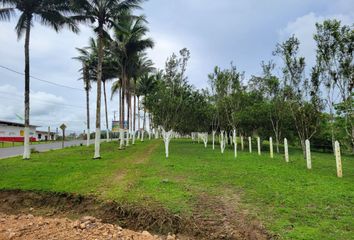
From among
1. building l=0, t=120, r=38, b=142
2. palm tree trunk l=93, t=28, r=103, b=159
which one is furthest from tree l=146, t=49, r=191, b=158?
building l=0, t=120, r=38, b=142

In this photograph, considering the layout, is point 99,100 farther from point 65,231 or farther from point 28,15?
point 65,231

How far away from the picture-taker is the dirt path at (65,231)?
504 cm

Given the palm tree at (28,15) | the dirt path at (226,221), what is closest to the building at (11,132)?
the palm tree at (28,15)

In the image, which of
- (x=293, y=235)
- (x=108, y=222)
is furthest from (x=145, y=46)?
(x=293, y=235)

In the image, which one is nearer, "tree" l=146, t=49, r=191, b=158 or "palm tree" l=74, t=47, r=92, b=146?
"tree" l=146, t=49, r=191, b=158

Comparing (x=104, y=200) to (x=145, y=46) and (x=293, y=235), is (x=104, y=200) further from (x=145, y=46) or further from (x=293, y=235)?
(x=145, y=46)

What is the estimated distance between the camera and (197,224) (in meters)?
5.47

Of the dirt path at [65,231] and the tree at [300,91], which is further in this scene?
the tree at [300,91]

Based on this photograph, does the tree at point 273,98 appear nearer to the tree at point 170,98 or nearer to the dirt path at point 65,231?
the tree at point 170,98

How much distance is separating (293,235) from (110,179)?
21.2ft

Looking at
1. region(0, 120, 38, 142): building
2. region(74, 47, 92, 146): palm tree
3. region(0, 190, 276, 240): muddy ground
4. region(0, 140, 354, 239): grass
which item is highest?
region(74, 47, 92, 146): palm tree

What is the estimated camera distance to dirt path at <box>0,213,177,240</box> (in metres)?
5.04

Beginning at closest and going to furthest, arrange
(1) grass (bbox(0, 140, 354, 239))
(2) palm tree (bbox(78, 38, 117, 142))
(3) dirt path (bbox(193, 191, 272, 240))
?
(3) dirt path (bbox(193, 191, 272, 240)) < (1) grass (bbox(0, 140, 354, 239)) < (2) palm tree (bbox(78, 38, 117, 142))

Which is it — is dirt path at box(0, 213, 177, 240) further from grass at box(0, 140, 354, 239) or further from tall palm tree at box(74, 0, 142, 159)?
tall palm tree at box(74, 0, 142, 159)
